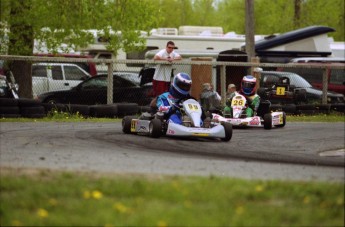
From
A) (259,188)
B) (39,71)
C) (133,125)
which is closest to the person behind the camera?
(259,188)

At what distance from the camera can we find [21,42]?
2366cm

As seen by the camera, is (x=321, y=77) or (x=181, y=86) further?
Answer: (x=321, y=77)

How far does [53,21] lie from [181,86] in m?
9.03

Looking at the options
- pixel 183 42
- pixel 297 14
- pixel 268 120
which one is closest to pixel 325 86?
pixel 268 120

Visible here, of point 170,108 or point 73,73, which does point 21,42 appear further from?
point 170,108

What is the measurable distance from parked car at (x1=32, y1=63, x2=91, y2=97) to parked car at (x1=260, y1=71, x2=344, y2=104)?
5253 millimetres

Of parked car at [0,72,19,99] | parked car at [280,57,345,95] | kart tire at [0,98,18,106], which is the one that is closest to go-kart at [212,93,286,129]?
kart tire at [0,98,18,106]

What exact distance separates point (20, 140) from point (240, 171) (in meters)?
4.72

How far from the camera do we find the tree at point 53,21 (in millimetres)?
23172

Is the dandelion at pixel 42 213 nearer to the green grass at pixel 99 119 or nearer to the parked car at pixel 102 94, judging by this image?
the green grass at pixel 99 119

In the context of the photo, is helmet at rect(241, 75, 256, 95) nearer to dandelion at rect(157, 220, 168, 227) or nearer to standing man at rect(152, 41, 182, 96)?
standing man at rect(152, 41, 182, 96)

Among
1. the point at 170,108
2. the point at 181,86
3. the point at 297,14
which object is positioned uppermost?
the point at 297,14

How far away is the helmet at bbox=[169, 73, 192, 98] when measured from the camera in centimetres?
1543

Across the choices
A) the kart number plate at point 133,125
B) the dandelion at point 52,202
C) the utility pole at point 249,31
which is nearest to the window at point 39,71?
the utility pole at point 249,31
